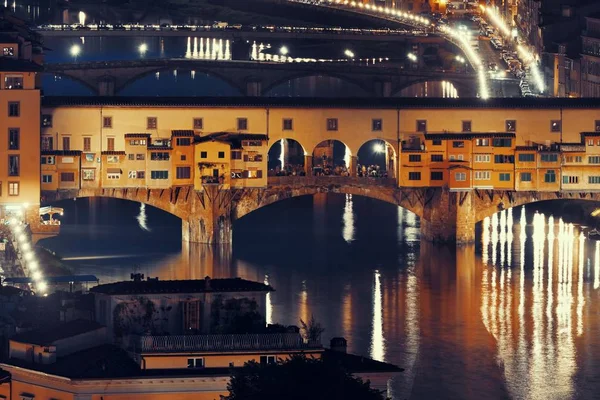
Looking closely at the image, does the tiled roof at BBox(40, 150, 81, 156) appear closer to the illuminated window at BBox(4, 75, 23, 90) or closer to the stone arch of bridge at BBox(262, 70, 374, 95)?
the illuminated window at BBox(4, 75, 23, 90)

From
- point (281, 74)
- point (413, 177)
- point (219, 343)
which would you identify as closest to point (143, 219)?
point (413, 177)

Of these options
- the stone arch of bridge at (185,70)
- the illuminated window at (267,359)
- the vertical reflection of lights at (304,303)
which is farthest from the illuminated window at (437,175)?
the illuminated window at (267,359)

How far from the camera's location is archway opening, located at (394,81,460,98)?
11494 centimetres

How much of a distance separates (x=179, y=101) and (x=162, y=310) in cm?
3203

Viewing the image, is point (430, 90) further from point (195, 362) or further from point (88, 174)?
point (195, 362)

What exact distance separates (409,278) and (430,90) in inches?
1787

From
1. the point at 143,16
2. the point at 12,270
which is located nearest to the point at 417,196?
the point at 12,270

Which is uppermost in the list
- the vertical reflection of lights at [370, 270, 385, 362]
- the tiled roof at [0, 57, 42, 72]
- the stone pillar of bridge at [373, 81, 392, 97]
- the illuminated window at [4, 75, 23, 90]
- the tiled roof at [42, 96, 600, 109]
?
the stone pillar of bridge at [373, 81, 392, 97]

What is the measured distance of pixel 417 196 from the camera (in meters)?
78.4

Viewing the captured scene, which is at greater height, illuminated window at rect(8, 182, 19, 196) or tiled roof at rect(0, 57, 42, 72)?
tiled roof at rect(0, 57, 42, 72)

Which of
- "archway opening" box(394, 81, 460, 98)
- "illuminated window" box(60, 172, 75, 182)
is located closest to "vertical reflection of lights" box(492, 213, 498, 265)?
"illuminated window" box(60, 172, 75, 182)

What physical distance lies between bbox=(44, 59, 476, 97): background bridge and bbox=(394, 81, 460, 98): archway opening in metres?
1.86

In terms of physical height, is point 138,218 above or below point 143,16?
below

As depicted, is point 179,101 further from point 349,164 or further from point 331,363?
point 331,363
